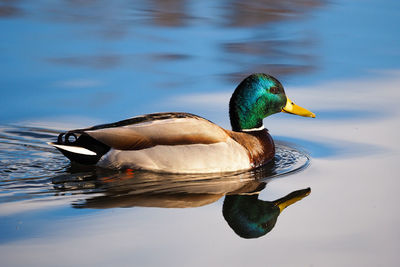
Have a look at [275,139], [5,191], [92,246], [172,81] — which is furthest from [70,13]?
[92,246]

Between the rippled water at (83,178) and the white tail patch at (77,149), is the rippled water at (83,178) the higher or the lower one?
the lower one

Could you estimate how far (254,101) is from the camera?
8414mm

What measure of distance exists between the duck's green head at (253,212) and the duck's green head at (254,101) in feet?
4.90

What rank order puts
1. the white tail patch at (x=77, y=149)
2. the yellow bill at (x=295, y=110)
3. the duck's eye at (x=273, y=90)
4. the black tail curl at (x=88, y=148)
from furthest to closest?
the yellow bill at (x=295, y=110) < the duck's eye at (x=273, y=90) < the black tail curl at (x=88, y=148) < the white tail patch at (x=77, y=149)

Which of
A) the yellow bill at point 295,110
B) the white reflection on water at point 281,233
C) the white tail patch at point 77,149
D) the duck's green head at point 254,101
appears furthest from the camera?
the yellow bill at point 295,110

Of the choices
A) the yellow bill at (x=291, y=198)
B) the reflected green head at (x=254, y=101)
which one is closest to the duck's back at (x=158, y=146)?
the reflected green head at (x=254, y=101)

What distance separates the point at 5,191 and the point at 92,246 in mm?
1601

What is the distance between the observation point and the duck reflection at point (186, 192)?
651 centimetres

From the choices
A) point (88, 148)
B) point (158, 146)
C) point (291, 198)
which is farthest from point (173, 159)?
point (291, 198)

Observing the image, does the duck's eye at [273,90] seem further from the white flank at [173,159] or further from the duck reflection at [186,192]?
the white flank at [173,159]

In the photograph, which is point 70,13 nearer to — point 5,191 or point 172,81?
point 172,81

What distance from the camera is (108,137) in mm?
7699

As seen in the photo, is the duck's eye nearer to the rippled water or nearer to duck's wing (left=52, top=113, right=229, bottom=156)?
the rippled water

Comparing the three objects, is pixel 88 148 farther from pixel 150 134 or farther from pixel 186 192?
pixel 186 192
